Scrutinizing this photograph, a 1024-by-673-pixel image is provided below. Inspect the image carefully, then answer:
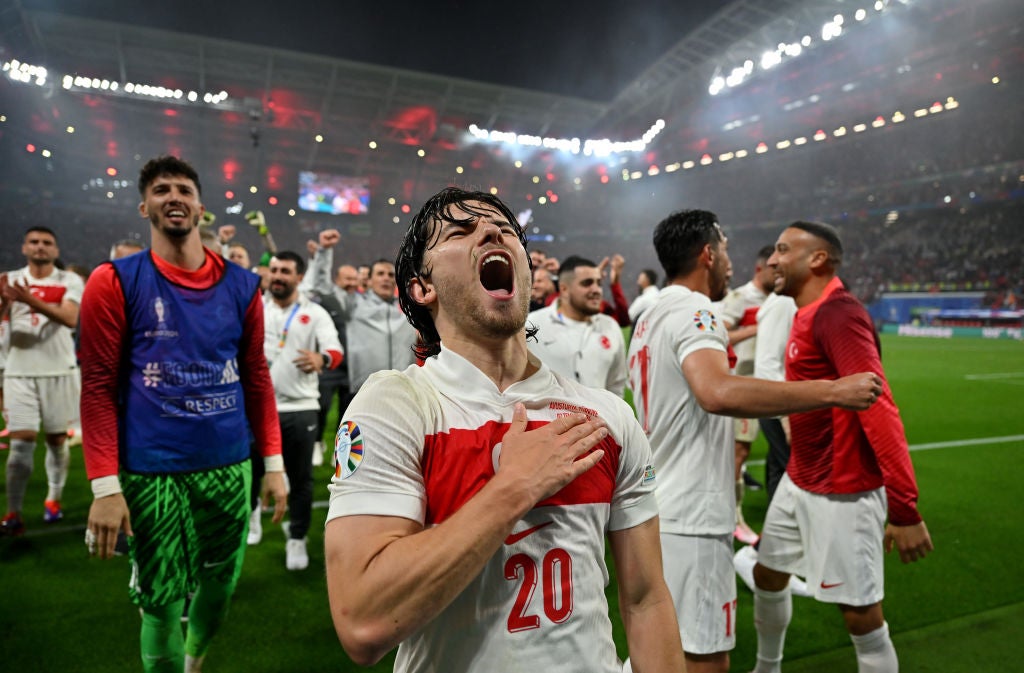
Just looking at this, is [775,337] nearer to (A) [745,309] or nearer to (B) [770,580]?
(A) [745,309]

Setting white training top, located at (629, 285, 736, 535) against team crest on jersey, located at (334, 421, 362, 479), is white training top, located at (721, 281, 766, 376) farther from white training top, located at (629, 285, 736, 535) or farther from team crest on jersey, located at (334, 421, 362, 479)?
team crest on jersey, located at (334, 421, 362, 479)

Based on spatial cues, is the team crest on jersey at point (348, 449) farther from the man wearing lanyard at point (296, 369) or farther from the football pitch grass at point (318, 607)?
the man wearing lanyard at point (296, 369)

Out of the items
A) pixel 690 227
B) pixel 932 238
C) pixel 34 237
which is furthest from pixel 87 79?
pixel 932 238

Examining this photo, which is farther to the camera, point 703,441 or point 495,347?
point 703,441

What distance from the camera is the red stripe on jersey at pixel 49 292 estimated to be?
18.0ft

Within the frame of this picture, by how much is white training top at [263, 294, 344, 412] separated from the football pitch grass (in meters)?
1.32

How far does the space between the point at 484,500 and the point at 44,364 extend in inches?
245

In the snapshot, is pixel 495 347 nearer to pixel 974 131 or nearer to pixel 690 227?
pixel 690 227

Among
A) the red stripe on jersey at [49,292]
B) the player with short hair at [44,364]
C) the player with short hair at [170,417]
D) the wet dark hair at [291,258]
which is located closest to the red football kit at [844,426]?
the player with short hair at [170,417]

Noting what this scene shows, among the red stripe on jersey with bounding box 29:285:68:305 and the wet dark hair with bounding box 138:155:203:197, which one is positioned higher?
the wet dark hair with bounding box 138:155:203:197

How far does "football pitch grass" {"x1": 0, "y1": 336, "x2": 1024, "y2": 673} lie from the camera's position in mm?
3346

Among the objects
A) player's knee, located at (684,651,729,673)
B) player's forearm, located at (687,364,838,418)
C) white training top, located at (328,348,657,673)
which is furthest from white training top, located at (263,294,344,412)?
white training top, located at (328,348,657,673)

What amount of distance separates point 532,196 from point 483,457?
46.8 m

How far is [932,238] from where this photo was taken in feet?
121
